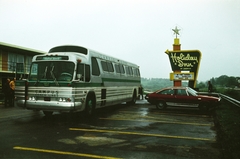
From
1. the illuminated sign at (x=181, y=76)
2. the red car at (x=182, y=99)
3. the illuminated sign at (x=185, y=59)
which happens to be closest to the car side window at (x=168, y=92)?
the red car at (x=182, y=99)

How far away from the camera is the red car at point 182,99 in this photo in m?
14.6

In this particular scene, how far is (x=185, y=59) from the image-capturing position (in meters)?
28.2

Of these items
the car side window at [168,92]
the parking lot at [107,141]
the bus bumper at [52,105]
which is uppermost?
the car side window at [168,92]

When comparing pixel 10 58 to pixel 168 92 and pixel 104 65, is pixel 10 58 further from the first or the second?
pixel 168 92

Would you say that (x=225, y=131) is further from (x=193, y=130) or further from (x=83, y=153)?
(x=83, y=153)

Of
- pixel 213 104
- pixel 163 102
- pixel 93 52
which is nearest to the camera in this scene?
pixel 93 52

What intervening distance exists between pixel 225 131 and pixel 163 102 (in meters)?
7.54

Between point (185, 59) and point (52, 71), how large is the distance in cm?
2108

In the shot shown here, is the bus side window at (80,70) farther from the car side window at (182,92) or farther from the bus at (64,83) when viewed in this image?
the car side window at (182,92)

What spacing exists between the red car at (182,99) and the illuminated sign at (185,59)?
43.2 ft

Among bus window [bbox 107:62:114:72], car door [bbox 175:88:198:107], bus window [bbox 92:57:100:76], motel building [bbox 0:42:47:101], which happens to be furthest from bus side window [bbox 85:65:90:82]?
motel building [bbox 0:42:47:101]

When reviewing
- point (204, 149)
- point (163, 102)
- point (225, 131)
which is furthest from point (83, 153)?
point (163, 102)

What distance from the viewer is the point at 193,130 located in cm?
908

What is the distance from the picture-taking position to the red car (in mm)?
14594
